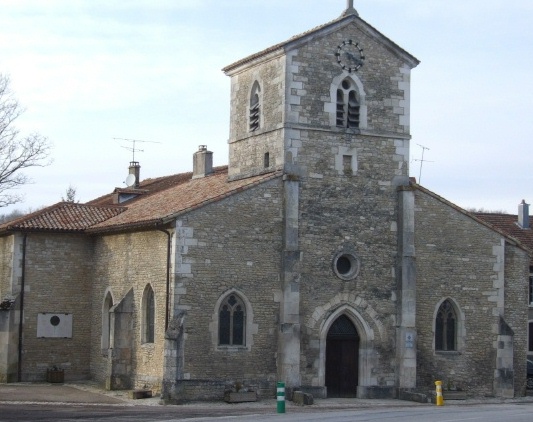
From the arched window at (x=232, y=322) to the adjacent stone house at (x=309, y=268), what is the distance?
2.2 inches

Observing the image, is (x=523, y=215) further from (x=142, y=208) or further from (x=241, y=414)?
(x=241, y=414)

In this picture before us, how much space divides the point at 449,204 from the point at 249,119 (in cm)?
757

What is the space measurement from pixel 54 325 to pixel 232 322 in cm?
922

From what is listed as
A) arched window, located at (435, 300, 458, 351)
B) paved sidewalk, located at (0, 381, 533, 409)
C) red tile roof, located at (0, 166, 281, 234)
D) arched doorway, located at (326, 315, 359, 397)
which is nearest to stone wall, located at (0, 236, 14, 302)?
red tile roof, located at (0, 166, 281, 234)

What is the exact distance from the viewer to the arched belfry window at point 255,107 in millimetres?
39062

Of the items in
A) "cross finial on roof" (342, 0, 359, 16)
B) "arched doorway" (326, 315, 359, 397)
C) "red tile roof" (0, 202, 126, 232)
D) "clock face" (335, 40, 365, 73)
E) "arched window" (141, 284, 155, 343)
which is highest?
"cross finial on roof" (342, 0, 359, 16)

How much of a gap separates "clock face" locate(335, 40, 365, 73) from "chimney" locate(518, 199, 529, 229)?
2431 cm

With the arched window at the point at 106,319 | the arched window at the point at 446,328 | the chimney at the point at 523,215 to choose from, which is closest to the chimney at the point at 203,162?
the arched window at the point at 106,319

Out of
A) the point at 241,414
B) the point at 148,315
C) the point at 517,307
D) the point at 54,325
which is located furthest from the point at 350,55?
the point at 54,325

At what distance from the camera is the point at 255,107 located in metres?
39.4

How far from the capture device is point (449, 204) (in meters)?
38.9

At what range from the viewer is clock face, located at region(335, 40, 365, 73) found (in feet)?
124

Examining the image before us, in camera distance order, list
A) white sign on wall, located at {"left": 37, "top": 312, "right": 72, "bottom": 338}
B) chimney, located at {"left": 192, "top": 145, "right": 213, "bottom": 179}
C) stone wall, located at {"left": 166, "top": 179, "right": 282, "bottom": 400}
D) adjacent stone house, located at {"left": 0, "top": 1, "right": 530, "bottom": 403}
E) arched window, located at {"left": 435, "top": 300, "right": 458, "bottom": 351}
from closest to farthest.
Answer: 1. stone wall, located at {"left": 166, "top": 179, "right": 282, "bottom": 400}
2. adjacent stone house, located at {"left": 0, "top": 1, "right": 530, "bottom": 403}
3. arched window, located at {"left": 435, "top": 300, "right": 458, "bottom": 351}
4. white sign on wall, located at {"left": 37, "top": 312, "right": 72, "bottom": 338}
5. chimney, located at {"left": 192, "top": 145, "right": 213, "bottom": 179}

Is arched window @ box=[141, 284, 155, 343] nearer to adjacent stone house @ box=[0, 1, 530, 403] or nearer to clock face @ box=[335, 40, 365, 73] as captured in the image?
adjacent stone house @ box=[0, 1, 530, 403]
